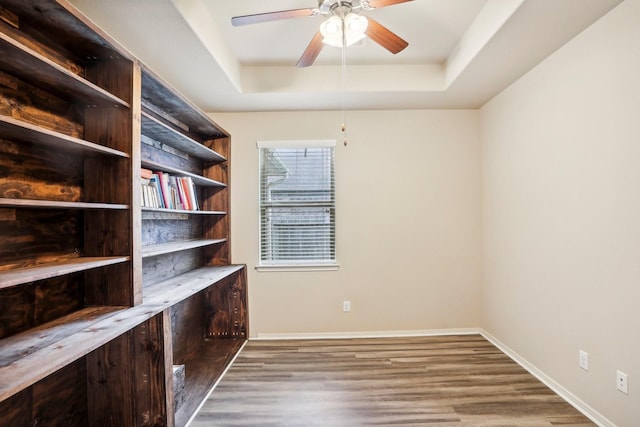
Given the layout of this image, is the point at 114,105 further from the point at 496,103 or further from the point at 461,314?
the point at 461,314

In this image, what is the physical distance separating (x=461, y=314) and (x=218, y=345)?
2596 mm

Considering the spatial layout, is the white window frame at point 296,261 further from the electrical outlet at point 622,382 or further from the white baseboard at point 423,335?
the electrical outlet at point 622,382

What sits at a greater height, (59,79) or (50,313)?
(59,79)

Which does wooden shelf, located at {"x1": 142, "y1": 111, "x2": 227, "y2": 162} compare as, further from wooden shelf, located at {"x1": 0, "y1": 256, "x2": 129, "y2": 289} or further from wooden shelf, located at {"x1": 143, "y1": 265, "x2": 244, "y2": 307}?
wooden shelf, located at {"x1": 143, "y1": 265, "x2": 244, "y2": 307}

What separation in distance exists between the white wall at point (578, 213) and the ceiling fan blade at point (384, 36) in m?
1.20

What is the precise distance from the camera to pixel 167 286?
2010 millimetres

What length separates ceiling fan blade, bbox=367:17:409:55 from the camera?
1645mm

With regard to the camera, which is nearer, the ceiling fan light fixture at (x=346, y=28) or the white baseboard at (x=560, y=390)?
the ceiling fan light fixture at (x=346, y=28)

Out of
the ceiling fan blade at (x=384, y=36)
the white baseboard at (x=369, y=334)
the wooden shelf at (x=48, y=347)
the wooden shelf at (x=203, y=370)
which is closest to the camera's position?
the wooden shelf at (x=48, y=347)

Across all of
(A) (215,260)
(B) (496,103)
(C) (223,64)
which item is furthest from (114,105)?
(B) (496,103)

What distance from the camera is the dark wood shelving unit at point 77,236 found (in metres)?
1.13

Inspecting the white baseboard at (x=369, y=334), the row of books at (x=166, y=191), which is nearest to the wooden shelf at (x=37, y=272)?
the row of books at (x=166, y=191)

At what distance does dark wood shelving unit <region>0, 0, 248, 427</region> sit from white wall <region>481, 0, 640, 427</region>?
260 centimetres

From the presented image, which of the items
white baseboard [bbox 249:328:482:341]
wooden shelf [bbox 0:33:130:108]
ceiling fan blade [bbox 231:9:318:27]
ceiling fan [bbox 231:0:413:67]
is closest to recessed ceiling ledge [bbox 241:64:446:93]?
ceiling fan [bbox 231:0:413:67]
